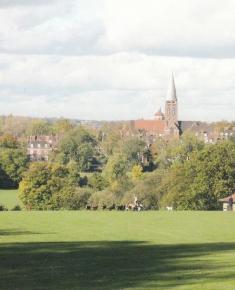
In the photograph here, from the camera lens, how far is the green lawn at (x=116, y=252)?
647 inches

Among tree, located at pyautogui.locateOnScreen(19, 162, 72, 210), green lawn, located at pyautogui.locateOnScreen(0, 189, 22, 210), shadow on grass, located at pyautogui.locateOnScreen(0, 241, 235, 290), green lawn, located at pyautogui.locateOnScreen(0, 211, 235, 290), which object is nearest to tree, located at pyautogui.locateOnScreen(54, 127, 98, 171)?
green lawn, located at pyautogui.locateOnScreen(0, 189, 22, 210)

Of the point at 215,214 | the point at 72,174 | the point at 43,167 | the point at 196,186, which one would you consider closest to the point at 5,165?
the point at 72,174

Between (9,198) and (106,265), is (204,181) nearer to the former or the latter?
(9,198)

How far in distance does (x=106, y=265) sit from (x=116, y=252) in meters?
3.62

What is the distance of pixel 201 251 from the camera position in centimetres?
2378

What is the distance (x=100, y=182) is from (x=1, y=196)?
1166 centimetres

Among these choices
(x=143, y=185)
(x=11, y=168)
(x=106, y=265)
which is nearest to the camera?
(x=106, y=265)

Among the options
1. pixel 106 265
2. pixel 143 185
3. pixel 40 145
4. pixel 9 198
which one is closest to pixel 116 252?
pixel 106 265

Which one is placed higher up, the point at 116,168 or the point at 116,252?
the point at 116,168

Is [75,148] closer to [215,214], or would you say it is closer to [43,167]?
[43,167]

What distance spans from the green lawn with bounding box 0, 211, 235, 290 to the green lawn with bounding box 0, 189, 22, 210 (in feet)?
145

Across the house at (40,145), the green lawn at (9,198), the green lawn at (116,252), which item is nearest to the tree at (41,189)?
the green lawn at (9,198)

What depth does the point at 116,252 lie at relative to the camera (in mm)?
23031

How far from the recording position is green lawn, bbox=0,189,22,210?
277 feet
